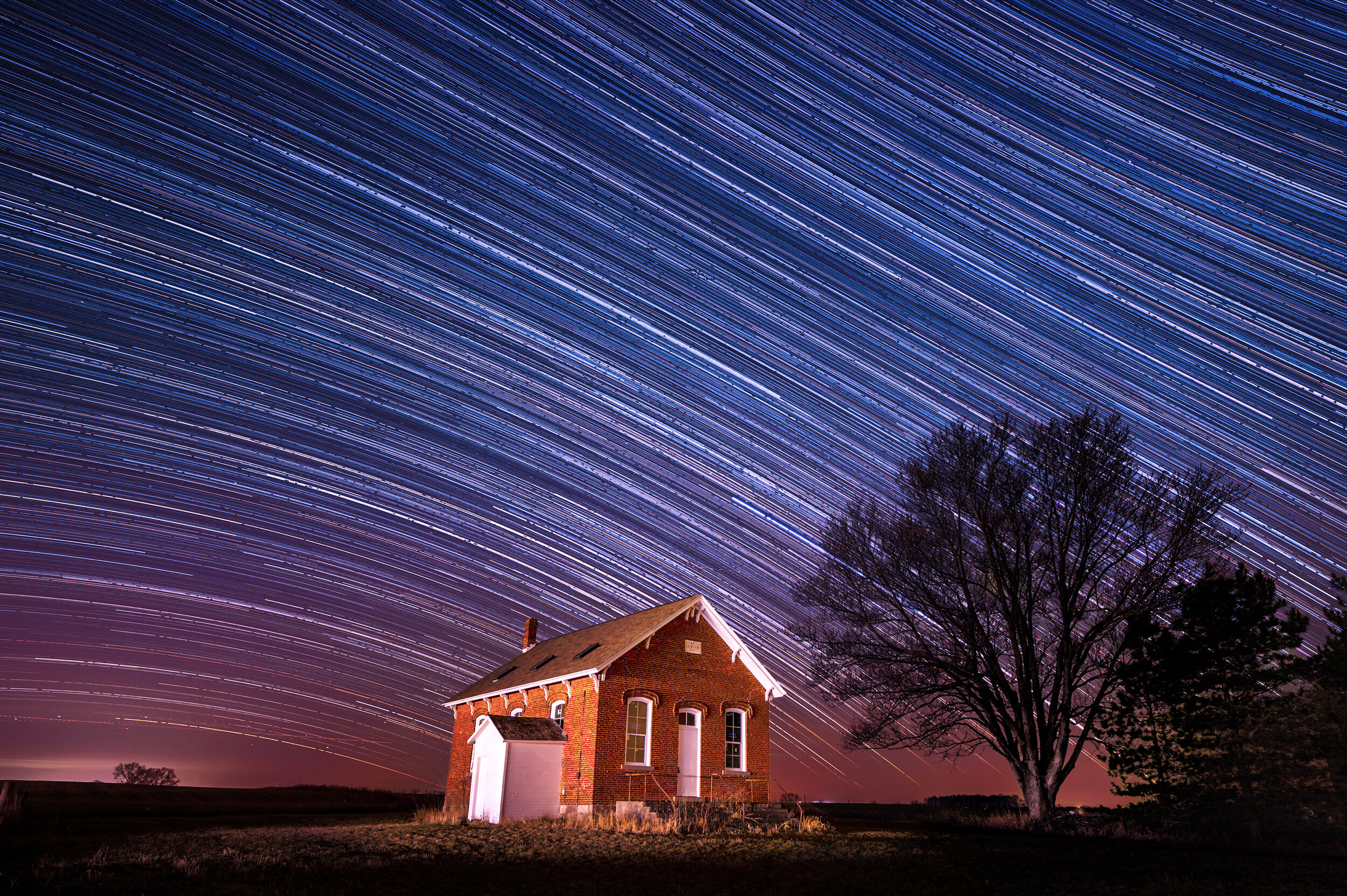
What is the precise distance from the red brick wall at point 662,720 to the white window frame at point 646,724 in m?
0.07

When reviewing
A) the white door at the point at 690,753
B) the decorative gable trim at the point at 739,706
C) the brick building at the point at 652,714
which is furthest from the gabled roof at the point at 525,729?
the decorative gable trim at the point at 739,706

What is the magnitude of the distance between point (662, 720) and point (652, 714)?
424mm

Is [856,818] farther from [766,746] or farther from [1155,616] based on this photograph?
[1155,616]

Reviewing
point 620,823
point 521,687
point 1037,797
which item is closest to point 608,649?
point 521,687

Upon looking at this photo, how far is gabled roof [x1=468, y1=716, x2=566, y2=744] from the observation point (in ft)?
79.9

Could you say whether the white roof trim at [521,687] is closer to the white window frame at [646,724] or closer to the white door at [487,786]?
the white window frame at [646,724]

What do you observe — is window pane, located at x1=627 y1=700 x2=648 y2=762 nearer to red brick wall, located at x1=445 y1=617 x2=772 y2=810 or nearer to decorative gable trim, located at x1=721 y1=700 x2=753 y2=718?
red brick wall, located at x1=445 y1=617 x2=772 y2=810

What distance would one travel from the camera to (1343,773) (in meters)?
22.9

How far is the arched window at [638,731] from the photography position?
82.1 ft

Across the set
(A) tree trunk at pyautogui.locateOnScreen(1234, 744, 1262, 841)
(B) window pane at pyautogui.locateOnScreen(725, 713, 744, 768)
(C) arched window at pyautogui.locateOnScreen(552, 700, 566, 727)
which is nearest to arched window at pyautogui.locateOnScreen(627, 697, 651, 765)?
(C) arched window at pyautogui.locateOnScreen(552, 700, 566, 727)

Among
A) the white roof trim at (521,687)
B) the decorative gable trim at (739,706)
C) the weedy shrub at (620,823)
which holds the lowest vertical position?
the weedy shrub at (620,823)

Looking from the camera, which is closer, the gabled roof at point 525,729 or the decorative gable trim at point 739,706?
the gabled roof at point 525,729

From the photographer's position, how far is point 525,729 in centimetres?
2494

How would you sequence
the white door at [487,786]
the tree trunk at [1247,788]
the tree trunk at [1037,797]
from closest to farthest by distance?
the tree trunk at [1037,797], the tree trunk at [1247,788], the white door at [487,786]
